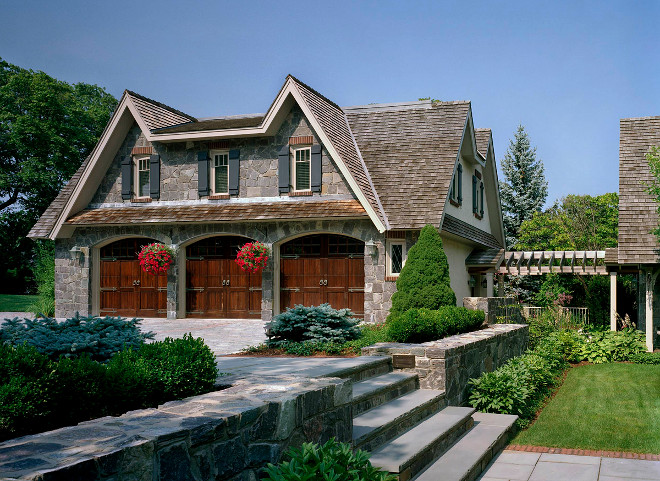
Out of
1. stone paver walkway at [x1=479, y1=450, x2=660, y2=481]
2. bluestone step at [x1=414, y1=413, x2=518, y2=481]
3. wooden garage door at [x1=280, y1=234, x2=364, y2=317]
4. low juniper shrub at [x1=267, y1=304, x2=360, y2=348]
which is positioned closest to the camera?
bluestone step at [x1=414, y1=413, x2=518, y2=481]

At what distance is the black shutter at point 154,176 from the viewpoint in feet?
61.9

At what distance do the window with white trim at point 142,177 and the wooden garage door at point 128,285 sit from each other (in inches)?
54.4

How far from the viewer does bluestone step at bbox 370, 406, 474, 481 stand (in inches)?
223

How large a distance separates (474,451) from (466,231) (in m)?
12.3

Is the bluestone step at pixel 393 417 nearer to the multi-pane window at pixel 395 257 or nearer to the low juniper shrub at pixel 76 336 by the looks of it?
the low juniper shrub at pixel 76 336

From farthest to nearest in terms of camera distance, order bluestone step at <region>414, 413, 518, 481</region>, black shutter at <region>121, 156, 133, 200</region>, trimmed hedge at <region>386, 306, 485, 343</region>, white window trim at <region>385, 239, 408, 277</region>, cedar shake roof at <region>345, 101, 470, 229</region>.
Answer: black shutter at <region>121, 156, 133, 200</region>, white window trim at <region>385, 239, 408, 277</region>, cedar shake roof at <region>345, 101, 470, 229</region>, trimmed hedge at <region>386, 306, 485, 343</region>, bluestone step at <region>414, 413, 518, 481</region>

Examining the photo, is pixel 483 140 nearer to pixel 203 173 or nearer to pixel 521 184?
pixel 203 173

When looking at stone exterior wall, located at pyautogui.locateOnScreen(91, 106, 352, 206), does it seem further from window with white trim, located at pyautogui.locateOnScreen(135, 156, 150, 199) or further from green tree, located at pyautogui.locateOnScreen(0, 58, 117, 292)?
green tree, located at pyautogui.locateOnScreen(0, 58, 117, 292)

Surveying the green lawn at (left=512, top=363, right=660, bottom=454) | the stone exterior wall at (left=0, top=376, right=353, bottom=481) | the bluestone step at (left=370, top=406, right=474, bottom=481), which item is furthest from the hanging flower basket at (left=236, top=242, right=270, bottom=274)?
the stone exterior wall at (left=0, top=376, right=353, bottom=481)

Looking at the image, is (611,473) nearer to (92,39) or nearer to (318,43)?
(318,43)

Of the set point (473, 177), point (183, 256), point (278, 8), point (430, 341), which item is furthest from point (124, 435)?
point (473, 177)

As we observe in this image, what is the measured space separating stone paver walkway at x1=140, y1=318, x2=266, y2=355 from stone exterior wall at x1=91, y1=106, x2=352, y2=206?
3603mm

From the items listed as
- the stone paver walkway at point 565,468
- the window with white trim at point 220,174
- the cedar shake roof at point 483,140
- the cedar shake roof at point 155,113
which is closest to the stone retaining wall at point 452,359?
the stone paver walkway at point 565,468

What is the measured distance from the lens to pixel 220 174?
18516 millimetres
